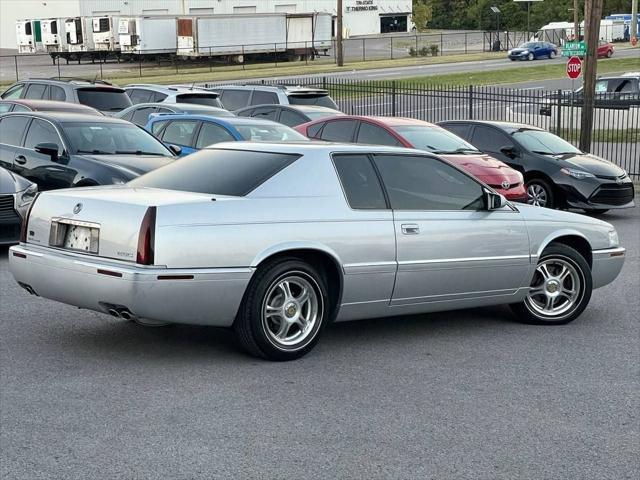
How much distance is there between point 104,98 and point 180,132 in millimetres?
6502

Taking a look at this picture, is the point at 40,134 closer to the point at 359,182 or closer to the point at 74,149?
the point at 74,149

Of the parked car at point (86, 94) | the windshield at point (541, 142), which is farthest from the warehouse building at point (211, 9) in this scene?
the windshield at point (541, 142)

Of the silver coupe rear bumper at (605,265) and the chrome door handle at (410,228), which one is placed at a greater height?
the chrome door handle at (410,228)

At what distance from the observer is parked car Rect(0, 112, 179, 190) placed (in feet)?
43.1

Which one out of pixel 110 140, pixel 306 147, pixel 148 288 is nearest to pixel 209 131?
pixel 110 140

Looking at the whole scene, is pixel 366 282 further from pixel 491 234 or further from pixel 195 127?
pixel 195 127

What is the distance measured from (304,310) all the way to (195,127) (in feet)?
31.0

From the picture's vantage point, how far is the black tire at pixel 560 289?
8688 mm

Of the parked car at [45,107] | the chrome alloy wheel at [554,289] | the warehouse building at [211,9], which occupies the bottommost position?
the chrome alloy wheel at [554,289]

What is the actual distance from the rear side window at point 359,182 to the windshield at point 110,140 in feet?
22.1

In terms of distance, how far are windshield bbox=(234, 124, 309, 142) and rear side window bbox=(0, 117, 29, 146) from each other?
3170mm

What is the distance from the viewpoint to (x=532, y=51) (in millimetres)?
68625

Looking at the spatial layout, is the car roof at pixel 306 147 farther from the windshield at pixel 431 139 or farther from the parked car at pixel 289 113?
the parked car at pixel 289 113

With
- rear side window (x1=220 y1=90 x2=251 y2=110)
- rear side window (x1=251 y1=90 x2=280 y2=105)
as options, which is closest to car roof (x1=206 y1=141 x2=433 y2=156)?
rear side window (x1=251 y1=90 x2=280 y2=105)
